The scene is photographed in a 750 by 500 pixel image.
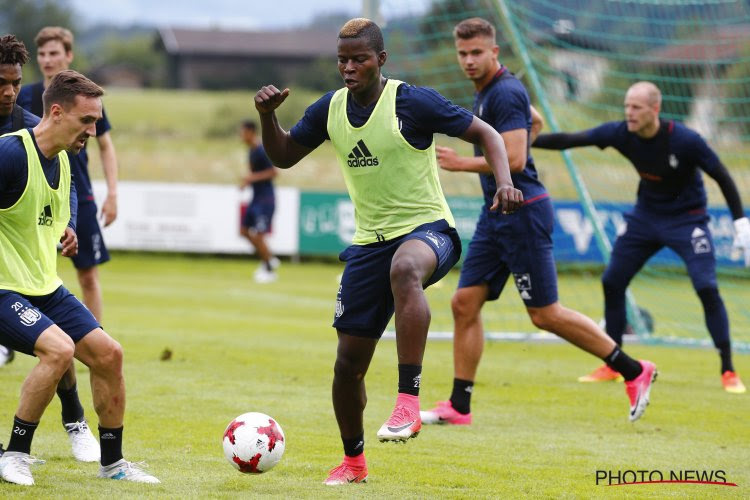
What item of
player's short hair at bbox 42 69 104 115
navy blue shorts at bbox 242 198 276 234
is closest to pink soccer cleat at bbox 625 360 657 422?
player's short hair at bbox 42 69 104 115

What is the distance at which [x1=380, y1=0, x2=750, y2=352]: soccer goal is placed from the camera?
1182 centimetres

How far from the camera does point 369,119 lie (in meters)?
5.61

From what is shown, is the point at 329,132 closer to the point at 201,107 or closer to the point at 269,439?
the point at 269,439

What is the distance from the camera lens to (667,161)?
934cm

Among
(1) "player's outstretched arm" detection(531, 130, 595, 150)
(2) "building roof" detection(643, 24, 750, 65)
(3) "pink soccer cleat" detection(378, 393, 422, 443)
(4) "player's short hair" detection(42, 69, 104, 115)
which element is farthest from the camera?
(2) "building roof" detection(643, 24, 750, 65)

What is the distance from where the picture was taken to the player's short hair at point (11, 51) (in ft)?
19.1

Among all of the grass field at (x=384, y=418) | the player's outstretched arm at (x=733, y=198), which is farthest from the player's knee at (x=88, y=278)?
the player's outstretched arm at (x=733, y=198)

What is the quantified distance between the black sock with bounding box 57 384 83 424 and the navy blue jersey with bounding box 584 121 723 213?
4737 mm

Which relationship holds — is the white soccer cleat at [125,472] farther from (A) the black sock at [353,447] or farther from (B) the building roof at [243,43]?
(B) the building roof at [243,43]

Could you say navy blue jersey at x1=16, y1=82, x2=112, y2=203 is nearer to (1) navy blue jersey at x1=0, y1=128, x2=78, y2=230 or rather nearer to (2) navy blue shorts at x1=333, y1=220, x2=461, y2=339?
(1) navy blue jersey at x1=0, y1=128, x2=78, y2=230

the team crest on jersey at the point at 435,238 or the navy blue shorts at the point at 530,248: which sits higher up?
the team crest on jersey at the point at 435,238

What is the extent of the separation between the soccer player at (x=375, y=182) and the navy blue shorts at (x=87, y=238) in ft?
10.8

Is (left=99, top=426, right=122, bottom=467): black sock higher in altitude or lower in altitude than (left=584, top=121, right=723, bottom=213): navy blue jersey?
lower

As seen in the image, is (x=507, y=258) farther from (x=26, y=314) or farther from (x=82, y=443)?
(x=26, y=314)
